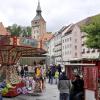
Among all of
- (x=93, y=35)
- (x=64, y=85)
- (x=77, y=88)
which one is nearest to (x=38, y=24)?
(x=93, y=35)

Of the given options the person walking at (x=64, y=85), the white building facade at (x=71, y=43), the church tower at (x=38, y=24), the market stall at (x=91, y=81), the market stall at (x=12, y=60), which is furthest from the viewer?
the church tower at (x=38, y=24)

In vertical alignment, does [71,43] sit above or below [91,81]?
above

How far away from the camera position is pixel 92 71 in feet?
54.3

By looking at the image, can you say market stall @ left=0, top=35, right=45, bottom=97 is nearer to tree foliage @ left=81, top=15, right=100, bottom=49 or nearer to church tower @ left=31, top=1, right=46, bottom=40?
tree foliage @ left=81, top=15, right=100, bottom=49

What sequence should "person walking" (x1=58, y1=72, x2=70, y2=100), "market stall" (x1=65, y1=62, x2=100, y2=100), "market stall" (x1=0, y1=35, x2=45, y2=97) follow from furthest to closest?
"market stall" (x1=0, y1=35, x2=45, y2=97) → "person walking" (x1=58, y1=72, x2=70, y2=100) → "market stall" (x1=65, y1=62, x2=100, y2=100)

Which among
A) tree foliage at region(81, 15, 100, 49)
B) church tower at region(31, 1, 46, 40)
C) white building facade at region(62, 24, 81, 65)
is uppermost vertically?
church tower at region(31, 1, 46, 40)

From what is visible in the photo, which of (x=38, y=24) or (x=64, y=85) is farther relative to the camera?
(x=38, y=24)

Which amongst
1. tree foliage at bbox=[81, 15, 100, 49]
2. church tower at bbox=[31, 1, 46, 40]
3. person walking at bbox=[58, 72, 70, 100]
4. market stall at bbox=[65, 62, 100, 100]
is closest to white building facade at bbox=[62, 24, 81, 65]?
church tower at bbox=[31, 1, 46, 40]

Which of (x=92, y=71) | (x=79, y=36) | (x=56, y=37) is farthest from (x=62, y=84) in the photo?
(x=56, y=37)

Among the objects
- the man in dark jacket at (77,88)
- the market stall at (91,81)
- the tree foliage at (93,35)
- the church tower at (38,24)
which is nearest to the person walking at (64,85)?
the man in dark jacket at (77,88)

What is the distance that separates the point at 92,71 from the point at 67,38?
400ft

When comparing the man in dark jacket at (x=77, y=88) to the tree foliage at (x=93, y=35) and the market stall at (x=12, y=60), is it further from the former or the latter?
the tree foliage at (x=93, y=35)

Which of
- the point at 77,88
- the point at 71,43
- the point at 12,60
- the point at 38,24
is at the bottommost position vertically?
the point at 77,88

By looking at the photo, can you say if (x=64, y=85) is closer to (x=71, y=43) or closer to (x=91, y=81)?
(x=91, y=81)
